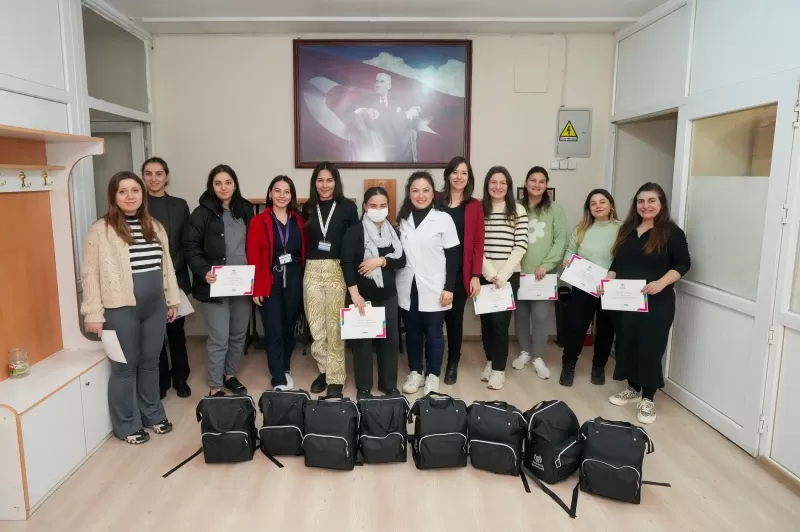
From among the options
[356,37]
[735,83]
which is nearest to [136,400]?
[356,37]

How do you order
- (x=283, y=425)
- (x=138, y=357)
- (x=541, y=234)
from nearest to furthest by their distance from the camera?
1. (x=283, y=425)
2. (x=138, y=357)
3. (x=541, y=234)

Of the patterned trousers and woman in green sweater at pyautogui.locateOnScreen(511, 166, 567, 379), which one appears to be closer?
the patterned trousers

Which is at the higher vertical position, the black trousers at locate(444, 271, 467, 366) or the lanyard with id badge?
the lanyard with id badge

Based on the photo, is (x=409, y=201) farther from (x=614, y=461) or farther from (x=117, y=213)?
(x=614, y=461)

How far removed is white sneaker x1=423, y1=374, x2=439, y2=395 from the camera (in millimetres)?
3730


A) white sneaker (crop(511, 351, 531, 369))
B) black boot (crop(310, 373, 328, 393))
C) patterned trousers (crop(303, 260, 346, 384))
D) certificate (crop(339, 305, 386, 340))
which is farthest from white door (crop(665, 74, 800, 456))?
black boot (crop(310, 373, 328, 393))

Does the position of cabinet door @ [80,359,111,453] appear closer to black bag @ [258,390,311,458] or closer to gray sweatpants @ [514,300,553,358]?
black bag @ [258,390,311,458]

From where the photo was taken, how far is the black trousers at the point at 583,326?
3893mm

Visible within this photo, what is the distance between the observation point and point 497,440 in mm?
2740

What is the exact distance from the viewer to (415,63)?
4.70m

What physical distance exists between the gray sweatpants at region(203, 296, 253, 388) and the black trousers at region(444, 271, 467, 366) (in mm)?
1475

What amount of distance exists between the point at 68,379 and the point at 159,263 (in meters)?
Answer: 0.77

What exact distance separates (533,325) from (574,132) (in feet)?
6.41

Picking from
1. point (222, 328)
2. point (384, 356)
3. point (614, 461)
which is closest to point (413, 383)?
point (384, 356)
